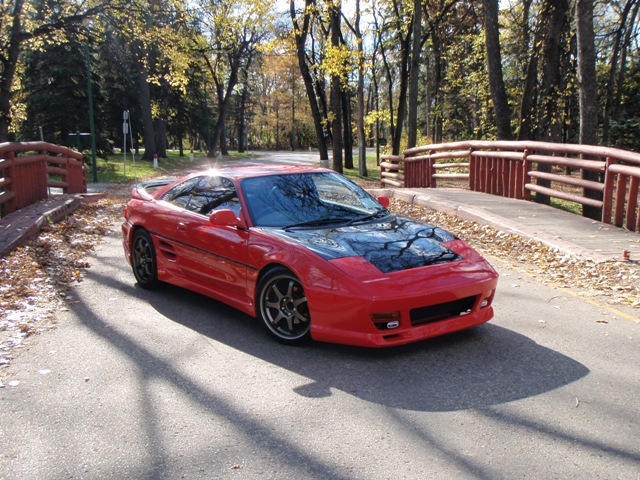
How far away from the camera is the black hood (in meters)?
4.75

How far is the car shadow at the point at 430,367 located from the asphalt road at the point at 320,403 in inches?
0.6

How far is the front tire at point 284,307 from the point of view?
4.88 metres

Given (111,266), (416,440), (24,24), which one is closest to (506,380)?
(416,440)

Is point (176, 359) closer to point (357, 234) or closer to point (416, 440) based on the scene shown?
point (357, 234)

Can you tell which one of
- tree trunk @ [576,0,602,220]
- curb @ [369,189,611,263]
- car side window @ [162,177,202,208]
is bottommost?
curb @ [369,189,611,263]

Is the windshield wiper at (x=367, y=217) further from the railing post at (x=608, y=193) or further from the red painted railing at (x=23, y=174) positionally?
the red painted railing at (x=23, y=174)

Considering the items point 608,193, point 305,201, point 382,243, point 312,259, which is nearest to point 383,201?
point 305,201

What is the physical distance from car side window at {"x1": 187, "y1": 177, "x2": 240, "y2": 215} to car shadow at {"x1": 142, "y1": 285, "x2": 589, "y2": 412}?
46.9 inches

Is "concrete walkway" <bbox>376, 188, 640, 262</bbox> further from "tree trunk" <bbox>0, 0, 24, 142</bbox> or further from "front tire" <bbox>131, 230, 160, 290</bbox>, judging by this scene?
"tree trunk" <bbox>0, 0, 24, 142</bbox>

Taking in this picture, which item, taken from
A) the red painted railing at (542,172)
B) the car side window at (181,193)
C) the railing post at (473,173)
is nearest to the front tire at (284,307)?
the car side window at (181,193)

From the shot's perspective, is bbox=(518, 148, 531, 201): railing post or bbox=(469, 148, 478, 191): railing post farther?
bbox=(469, 148, 478, 191): railing post

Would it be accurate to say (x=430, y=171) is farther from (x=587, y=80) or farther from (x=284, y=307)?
(x=284, y=307)

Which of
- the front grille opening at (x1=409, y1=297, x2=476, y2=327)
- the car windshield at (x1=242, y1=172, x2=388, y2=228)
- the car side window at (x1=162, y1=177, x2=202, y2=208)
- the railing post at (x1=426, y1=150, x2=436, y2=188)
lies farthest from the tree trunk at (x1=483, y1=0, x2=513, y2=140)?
the front grille opening at (x1=409, y1=297, x2=476, y2=327)

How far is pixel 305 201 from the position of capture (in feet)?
19.1
